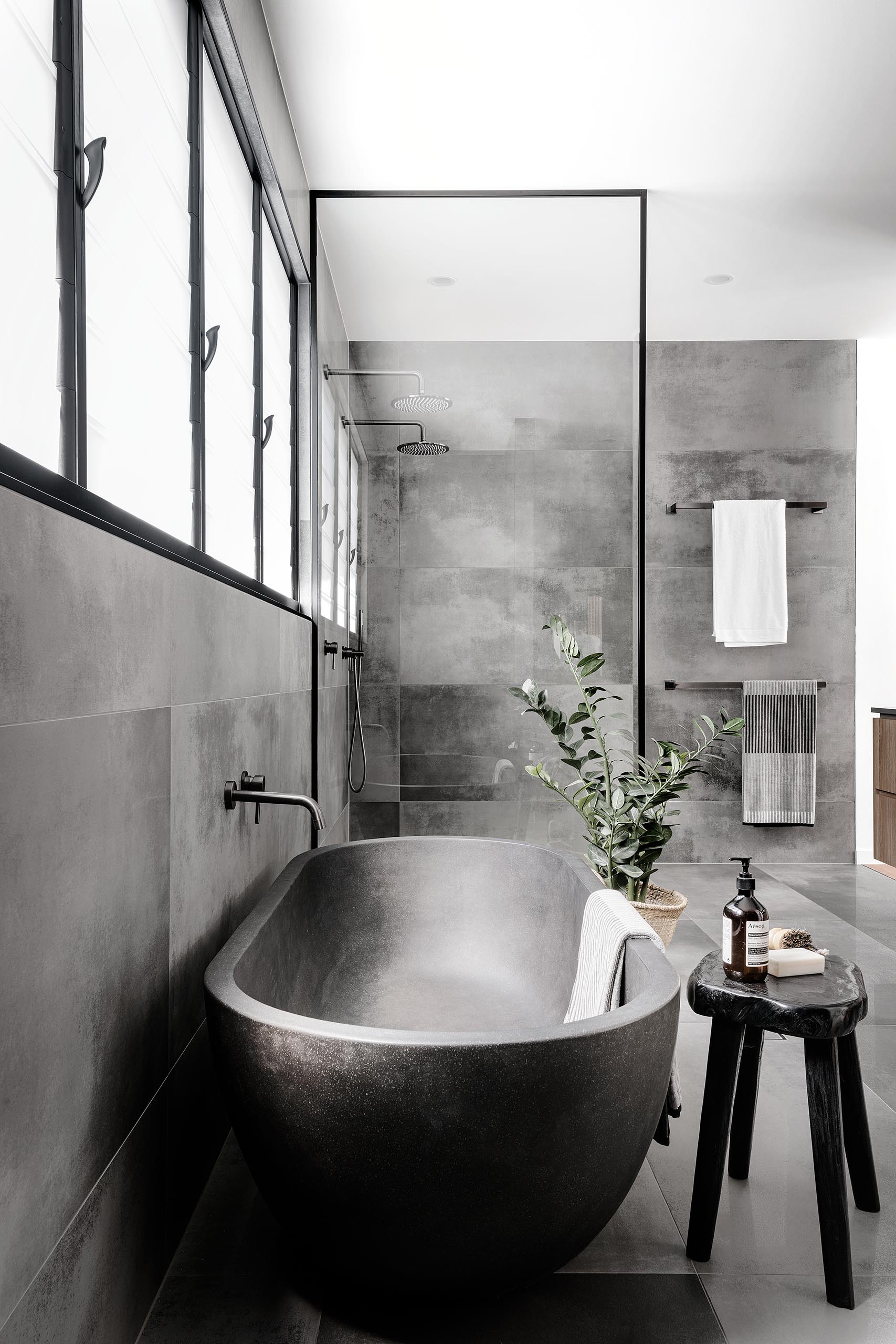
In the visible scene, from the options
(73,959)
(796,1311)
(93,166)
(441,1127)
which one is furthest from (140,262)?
(796,1311)

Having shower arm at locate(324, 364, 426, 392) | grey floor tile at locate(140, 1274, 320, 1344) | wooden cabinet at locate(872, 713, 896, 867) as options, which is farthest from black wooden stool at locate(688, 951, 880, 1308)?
wooden cabinet at locate(872, 713, 896, 867)

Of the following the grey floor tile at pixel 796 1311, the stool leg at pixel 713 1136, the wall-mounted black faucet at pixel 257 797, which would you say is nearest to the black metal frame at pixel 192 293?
the wall-mounted black faucet at pixel 257 797

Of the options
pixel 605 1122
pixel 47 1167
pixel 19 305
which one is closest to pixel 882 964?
pixel 605 1122

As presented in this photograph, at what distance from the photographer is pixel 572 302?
3.13 m

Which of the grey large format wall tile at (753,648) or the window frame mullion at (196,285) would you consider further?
the grey large format wall tile at (753,648)

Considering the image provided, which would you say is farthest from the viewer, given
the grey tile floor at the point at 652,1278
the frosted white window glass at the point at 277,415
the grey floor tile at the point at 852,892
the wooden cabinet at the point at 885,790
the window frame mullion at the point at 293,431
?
the wooden cabinet at the point at 885,790

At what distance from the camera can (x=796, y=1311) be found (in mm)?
1318

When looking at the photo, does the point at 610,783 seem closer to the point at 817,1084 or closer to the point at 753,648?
the point at 817,1084

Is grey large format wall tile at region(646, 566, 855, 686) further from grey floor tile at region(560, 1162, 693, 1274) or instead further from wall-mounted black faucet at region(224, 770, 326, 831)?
grey floor tile at region(560, 1162, 693, 1274)

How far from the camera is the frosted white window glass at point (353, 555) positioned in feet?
10.1

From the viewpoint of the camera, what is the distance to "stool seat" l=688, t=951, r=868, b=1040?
1.35 meters

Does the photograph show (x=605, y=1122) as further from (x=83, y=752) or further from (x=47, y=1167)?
(x=83, y=752)

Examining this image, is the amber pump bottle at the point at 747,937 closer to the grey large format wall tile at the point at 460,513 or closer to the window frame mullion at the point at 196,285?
the window frame mullion at the point at 196,285

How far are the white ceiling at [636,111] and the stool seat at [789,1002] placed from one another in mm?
2391
